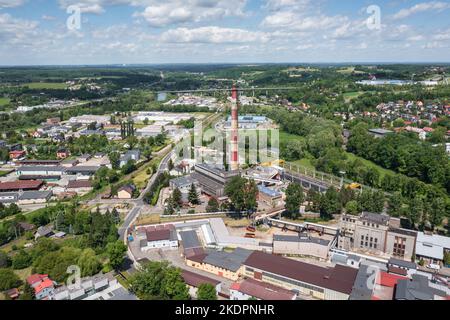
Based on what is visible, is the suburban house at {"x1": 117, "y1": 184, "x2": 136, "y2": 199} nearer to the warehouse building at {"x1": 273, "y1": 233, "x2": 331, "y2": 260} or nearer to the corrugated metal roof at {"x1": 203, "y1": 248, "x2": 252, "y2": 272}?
the corrugated metal roof at {"x1": 203, "y1": 248, "x2": 252, "y2": 272}

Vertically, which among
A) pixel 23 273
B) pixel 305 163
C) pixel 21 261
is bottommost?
pixel 23 273

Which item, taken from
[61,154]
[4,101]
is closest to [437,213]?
[61,154]

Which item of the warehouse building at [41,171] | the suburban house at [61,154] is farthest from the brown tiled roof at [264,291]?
the suburban house at [61,154]

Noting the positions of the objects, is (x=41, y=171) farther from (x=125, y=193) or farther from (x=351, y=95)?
(x=351, y=95)

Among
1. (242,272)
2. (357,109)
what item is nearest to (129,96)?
(357,109)

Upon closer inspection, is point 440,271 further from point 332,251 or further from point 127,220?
point 127,220

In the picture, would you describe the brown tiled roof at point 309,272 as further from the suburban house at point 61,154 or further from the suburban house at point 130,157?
the suburban house at point 61,154

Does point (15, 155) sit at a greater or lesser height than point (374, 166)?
greater
